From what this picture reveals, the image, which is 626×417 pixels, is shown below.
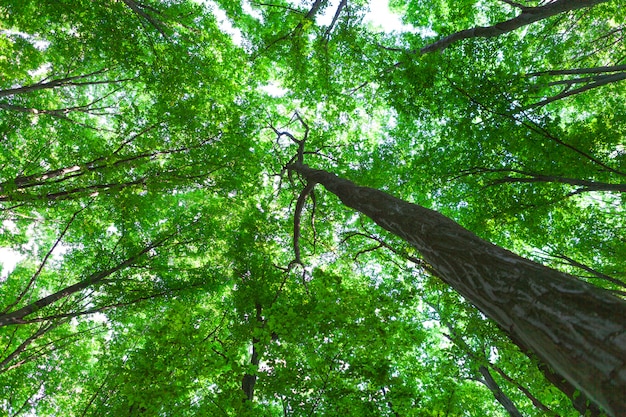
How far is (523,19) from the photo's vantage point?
5980 millimetres

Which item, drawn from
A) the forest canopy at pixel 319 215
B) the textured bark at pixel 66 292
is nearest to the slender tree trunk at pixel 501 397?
the forest canopy at pixel 319 215

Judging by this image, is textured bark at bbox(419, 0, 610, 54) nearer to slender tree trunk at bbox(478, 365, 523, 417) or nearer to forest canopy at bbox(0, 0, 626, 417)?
forest canopy at bbox(0, 0, 626, 417)

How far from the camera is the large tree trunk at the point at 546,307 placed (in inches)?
55.6

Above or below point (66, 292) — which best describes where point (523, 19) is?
above

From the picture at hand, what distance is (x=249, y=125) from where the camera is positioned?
27.0 ft

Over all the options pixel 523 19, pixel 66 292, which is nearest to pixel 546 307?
pixel 523 19

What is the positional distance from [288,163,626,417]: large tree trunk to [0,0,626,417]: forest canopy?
0.04ft

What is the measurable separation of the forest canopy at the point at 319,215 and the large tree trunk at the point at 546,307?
11 mm

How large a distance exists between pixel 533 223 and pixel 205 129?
7549 mm

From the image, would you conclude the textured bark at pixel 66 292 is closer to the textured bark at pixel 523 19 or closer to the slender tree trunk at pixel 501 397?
the textured bark at pixel 523 19

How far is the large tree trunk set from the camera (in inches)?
55.6

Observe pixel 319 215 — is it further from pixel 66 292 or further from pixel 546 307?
pixel 546 307

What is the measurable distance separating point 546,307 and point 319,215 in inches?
320

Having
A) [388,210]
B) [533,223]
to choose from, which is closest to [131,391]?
[388,210]
